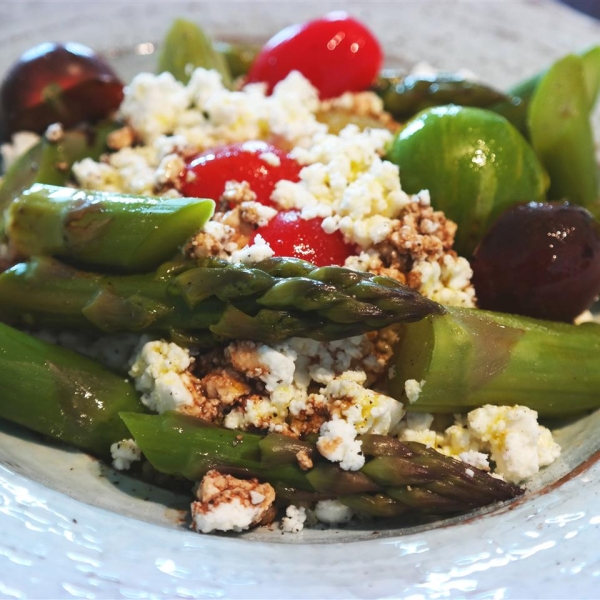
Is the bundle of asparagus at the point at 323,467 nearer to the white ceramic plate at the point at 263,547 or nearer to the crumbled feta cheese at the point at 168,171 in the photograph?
the white ceramic plate at the point at 263,547

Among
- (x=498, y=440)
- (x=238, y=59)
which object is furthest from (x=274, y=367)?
(x=238, y=59)

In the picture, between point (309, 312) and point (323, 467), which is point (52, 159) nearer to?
point (309, 312)

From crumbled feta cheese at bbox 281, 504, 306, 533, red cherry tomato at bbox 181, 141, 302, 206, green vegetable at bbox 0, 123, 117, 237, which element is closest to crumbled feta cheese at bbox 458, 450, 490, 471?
crumbled feta cheese at bbox 281, 504, 306, 533

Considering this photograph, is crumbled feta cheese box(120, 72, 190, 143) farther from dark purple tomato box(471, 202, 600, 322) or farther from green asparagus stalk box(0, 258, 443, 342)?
dark purple tomato box(471, 202, 600, 322)

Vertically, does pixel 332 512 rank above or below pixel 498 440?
below

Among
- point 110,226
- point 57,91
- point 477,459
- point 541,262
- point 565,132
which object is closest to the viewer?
point 477,459

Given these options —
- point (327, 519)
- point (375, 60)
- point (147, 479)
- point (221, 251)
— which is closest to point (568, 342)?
point (327, 519)
